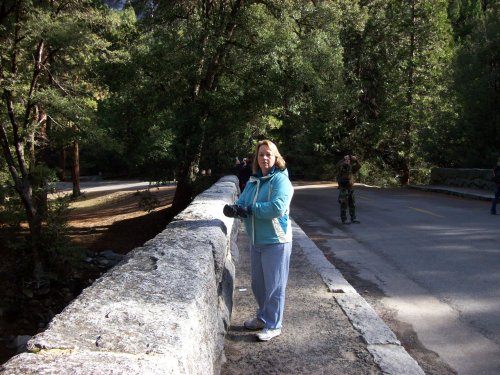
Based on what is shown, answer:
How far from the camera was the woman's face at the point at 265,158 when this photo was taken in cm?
424

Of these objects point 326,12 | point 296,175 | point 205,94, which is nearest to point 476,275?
point 205,94

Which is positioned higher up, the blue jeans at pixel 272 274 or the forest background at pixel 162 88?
the forest background at pixel 162 88

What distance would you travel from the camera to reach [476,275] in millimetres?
7090

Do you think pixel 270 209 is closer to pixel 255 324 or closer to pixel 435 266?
pixel 255 324

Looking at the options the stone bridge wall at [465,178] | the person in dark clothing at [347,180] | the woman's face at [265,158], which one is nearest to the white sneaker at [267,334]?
the woman's face at [265,158]

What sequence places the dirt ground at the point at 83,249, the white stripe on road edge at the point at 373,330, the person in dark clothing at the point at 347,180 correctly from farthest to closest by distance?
the dirt ground at the point at 83,249
the person in dark clothing at the point at 347,180
the white stripe on road edge at the point at 373,330

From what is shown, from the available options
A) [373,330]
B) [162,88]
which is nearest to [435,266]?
[373,330]

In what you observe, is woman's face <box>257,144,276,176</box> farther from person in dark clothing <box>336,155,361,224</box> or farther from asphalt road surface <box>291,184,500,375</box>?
person in dark clothing <box>336,155,361,224</box>

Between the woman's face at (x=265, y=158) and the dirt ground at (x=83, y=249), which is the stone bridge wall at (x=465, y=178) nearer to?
the dirt ground at (x=83, y=249)

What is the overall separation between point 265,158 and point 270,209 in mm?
479

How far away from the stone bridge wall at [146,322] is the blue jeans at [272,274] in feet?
Answer: 1.34

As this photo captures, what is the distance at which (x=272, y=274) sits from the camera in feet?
13.9

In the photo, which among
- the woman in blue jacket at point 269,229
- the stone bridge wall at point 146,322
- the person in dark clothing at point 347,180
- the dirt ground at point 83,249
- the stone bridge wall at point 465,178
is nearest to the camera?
the stone bridge wall at point 146,322

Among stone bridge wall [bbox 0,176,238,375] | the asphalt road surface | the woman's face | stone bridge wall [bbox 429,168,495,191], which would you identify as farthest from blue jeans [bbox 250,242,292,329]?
stone bridge wall [bbox 429,168,495,191]
